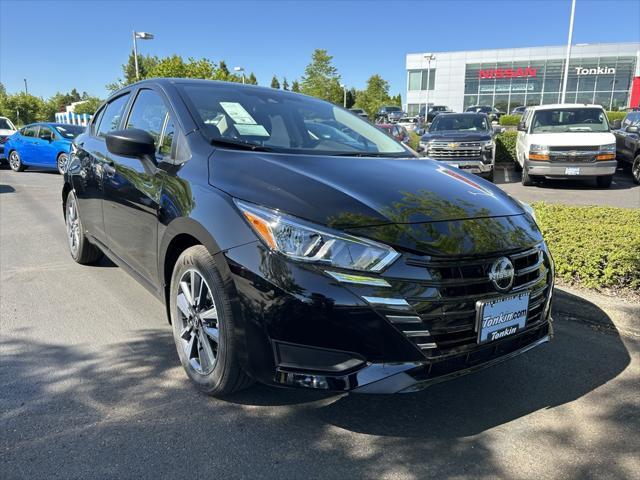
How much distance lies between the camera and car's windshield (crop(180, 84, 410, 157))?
314cm

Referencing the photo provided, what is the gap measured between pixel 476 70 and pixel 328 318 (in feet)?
187

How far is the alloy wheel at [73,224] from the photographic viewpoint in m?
5.09

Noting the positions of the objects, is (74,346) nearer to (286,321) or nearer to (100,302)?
(100,302)

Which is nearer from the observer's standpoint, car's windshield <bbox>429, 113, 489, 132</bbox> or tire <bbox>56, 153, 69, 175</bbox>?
car's windshield <bbox>429, 113, 489, 132</bbox>

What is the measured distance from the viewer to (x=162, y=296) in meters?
3.13

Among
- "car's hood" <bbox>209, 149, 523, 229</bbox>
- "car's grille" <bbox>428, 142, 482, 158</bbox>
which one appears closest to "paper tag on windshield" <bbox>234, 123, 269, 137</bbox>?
"car's hood" <bbox>209, 149, 523, 229</bbox>

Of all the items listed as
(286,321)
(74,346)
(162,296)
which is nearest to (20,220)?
(74,346)

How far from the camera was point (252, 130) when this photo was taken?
3217 mm

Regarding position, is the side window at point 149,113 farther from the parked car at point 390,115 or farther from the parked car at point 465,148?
the parked car at point 390,115

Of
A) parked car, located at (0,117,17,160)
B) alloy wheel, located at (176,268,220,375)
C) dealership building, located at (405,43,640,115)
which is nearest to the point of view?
alloy wheel, located at (176,268,220,375)

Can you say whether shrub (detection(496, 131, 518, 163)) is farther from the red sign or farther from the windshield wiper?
the red sign

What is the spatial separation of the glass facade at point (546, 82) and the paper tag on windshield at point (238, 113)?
5245 cm

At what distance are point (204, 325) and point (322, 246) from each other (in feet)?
2.93

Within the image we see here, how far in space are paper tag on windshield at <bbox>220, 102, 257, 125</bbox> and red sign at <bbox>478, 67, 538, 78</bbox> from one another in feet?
180
